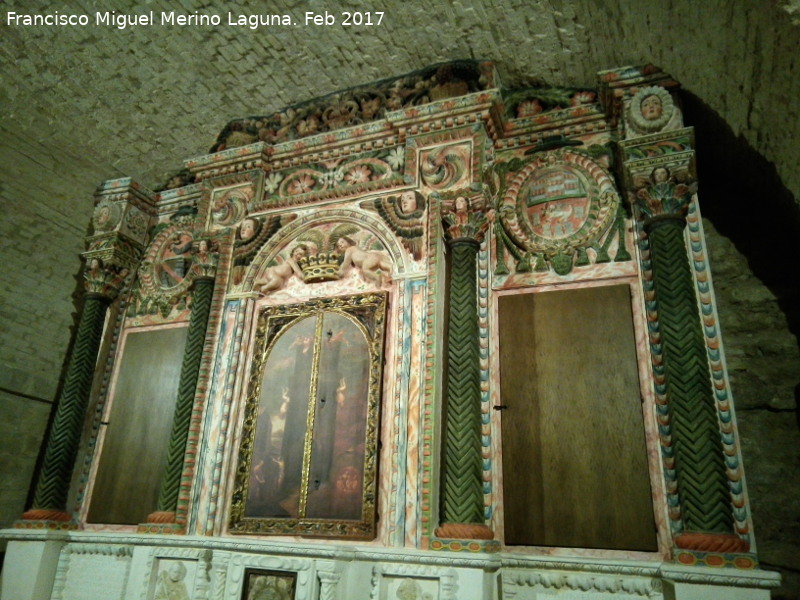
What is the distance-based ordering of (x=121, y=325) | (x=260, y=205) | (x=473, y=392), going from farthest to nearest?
(x=121, y=325)
(x=260, y=205)
(x=473, y=392)

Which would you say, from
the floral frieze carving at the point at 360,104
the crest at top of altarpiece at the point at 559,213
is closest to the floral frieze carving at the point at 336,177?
the floral frieze carving at the point at 360,104

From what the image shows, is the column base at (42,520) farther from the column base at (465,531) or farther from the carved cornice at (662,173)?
the carved cornice at (662,173)

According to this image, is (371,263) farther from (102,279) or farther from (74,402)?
(74,402)

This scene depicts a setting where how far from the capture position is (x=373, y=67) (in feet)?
16.7

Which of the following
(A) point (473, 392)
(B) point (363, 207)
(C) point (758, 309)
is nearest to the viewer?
(A) point (473, 392)

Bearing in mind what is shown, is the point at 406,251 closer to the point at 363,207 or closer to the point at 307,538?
the point at 363,207

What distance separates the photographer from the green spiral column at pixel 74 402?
5.09 meters

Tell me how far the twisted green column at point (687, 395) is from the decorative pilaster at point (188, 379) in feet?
11.4

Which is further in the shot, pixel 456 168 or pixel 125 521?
pixel 125 521

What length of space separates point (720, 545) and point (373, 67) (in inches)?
167

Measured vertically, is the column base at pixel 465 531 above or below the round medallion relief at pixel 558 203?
below

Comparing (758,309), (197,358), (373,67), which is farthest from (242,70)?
(758,309)

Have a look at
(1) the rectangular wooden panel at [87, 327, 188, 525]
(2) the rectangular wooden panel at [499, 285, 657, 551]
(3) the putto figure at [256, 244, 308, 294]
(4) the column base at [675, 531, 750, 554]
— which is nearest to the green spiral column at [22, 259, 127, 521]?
(1) the rectangular wooden panel at [87, 327, 188, 525]

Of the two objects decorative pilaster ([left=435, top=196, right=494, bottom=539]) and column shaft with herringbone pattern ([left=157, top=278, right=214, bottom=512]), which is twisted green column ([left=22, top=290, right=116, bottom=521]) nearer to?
column shaft with herringbone pattern ([left=157, top=278, right=214, bottom=512])
